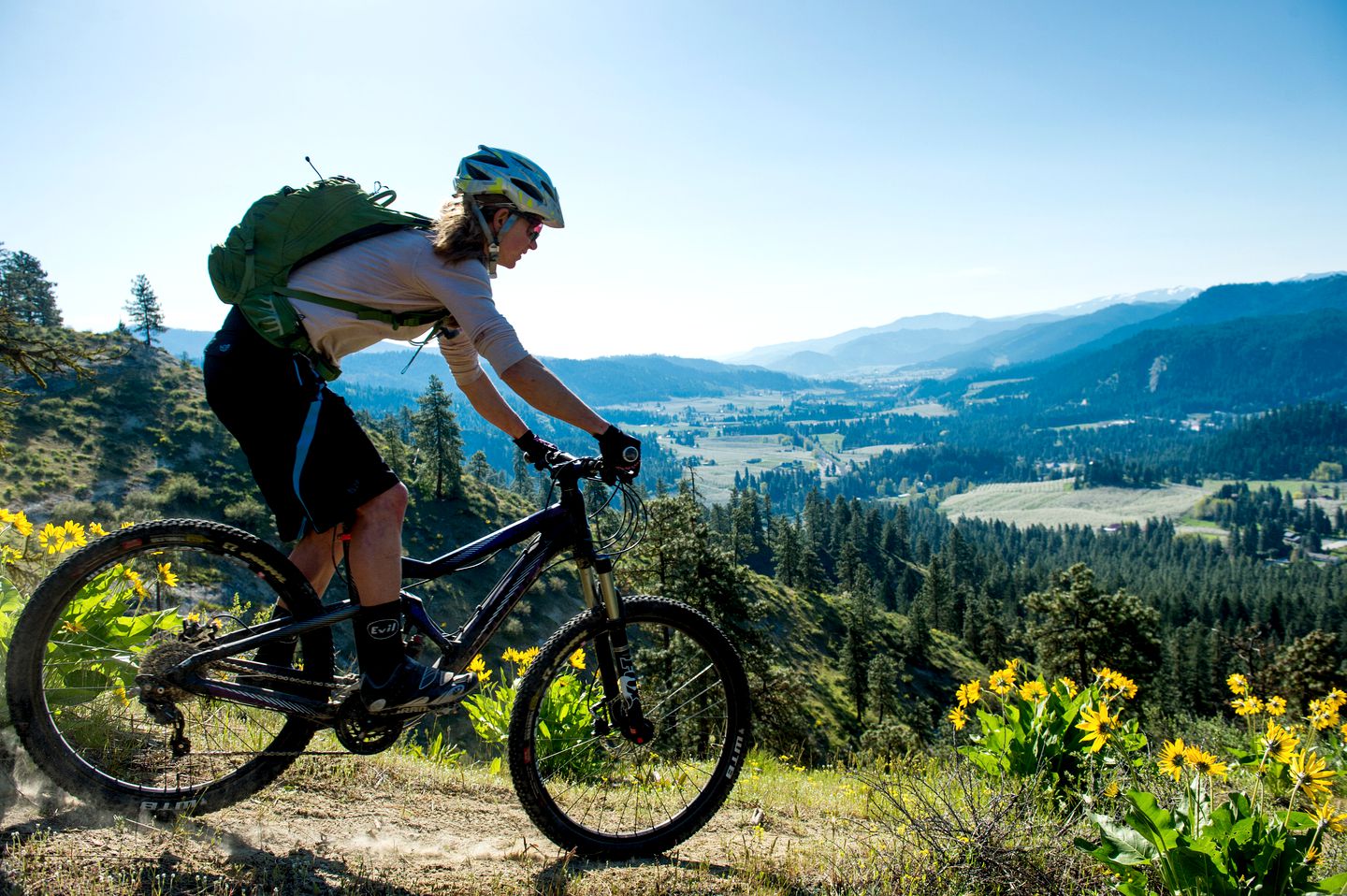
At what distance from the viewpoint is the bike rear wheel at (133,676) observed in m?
3.42

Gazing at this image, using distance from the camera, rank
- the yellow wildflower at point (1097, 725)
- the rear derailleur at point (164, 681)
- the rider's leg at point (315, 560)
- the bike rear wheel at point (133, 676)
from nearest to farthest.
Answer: the bike rear wheel at point (133, 676) < the rear derailleur at point (164, 681) < the rider's leg at point (315, 560) < the yellow wildflower at point (1097, 725)

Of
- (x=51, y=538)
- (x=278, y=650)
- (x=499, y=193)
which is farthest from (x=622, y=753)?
(x=51, y=538)

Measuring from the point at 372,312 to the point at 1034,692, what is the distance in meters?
5.01

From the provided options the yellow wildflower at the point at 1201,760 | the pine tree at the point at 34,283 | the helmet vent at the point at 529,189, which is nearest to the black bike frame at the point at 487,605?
the helmet vent at the point at 529,189

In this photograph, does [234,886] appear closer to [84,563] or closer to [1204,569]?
[84,563]

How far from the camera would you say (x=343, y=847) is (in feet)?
12.1

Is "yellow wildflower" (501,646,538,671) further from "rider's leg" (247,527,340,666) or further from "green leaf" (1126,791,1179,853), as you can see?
"green leaf" (1126,791,1179,853)

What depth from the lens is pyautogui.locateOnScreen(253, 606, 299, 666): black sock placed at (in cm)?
378

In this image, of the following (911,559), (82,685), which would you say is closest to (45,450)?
(82,685)

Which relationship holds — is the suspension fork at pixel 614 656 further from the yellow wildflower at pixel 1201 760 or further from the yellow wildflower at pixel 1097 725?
the yellow wildflower at pixel 1201 760

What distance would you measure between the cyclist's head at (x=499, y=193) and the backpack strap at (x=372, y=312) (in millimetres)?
401

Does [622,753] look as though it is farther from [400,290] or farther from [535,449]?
[400,290]

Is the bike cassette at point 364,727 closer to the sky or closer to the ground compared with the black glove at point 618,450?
closer to the ground

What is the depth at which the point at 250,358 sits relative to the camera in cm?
352
